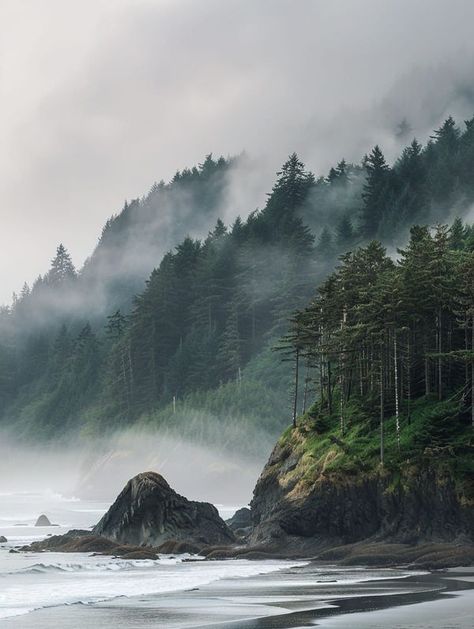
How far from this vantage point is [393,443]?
62.5m

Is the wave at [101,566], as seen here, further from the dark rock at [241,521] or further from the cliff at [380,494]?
the dark rock at [241,521]

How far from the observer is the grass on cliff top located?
2311 inches

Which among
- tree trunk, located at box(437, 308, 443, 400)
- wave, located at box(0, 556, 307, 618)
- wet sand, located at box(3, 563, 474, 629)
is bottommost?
wet sand, located at box(3, 563, 474, 629)

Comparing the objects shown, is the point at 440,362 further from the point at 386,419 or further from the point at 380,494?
the point at 380,494

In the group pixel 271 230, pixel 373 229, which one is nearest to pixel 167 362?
pixel 271 230

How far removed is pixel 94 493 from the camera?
152 m

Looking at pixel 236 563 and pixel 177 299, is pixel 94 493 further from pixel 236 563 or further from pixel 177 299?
pixel 236 563

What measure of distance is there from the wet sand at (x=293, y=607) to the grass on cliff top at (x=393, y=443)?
13467mm

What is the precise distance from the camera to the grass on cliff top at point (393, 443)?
58688mm

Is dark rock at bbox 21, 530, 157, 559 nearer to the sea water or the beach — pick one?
the sea water

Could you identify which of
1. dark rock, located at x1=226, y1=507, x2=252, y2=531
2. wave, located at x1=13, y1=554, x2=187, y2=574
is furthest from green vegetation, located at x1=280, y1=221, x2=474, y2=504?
wave, located at x1=13, y1=554, x2=187, y2=574

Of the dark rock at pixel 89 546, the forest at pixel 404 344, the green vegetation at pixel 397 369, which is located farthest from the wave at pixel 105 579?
the forest at pixel 404 344

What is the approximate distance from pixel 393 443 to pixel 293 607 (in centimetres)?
2873

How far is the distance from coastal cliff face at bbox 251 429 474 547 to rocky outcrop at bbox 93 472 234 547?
5774 mm
